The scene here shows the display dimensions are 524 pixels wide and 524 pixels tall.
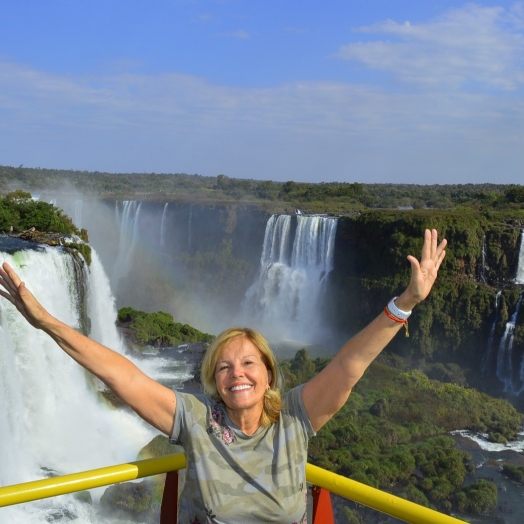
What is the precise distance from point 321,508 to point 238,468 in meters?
0.35

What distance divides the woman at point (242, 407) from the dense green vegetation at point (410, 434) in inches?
420

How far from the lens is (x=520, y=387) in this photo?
21.5 m

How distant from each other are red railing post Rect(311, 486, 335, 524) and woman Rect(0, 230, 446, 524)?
10 cm

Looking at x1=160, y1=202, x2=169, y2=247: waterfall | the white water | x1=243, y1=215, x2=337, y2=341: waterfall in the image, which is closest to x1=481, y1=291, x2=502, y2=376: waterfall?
the white water

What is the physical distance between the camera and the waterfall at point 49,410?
977 centimetres

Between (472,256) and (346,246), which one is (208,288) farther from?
(472,256)

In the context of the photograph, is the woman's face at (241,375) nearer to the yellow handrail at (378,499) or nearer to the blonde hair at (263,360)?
the blonde hair at (263,360)

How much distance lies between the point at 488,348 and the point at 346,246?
7.07 meters

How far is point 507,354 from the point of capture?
2219cm

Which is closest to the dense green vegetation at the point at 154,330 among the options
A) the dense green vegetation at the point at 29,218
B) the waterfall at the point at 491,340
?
the dense green vegetation at the point at 29,218

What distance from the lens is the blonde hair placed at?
2076 millimetres

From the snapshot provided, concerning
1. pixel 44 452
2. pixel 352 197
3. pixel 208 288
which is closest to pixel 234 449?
pixel 44 452

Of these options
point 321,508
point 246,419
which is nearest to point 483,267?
point 321,508

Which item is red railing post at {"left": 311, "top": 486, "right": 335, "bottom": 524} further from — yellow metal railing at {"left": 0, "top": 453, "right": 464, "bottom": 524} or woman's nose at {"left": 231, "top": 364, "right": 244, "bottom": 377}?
woman's nose at {"left": 231, "top": 364, "right": 244, "bottom": 377}
